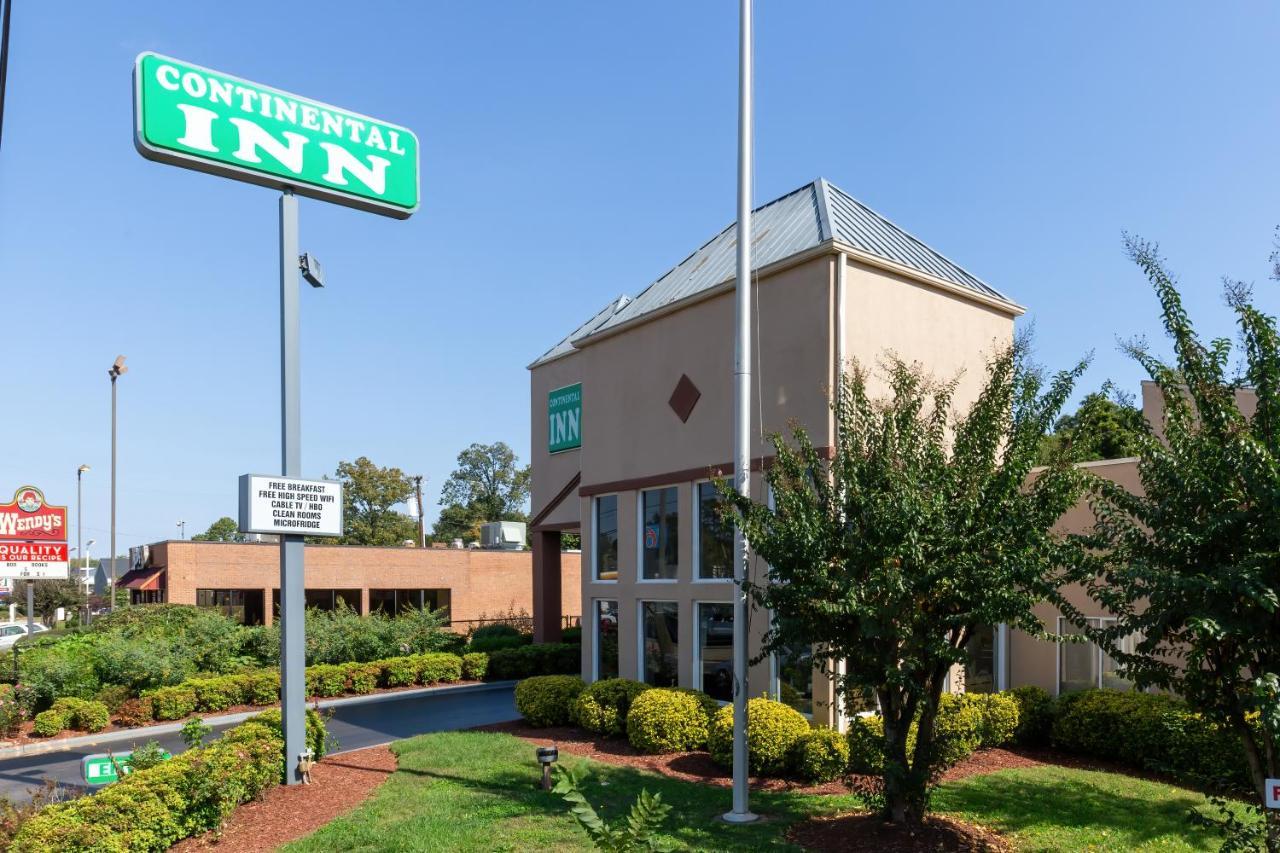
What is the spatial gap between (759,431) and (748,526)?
4716 mm

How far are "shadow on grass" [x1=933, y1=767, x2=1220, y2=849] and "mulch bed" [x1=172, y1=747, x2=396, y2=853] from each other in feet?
22.1

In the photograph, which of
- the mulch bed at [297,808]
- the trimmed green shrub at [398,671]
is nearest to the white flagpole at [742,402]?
the mulch bed at [297,808]

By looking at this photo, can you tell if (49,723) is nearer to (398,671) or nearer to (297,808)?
(398,671)

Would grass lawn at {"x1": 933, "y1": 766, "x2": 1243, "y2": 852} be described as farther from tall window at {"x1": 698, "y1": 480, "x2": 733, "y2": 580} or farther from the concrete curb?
the concrete curb

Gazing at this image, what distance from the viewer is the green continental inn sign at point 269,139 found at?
1180cm

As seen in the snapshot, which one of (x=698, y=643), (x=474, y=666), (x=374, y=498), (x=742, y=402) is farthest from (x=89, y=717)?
(x=374, y=498)

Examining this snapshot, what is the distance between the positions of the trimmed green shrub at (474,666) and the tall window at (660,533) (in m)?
9.60

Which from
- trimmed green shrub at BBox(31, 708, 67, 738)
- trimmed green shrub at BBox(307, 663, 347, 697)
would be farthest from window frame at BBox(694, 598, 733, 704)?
trimmed green shrub at BBox(31, 708, 67, 738)

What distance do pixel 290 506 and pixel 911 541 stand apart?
26.0ft

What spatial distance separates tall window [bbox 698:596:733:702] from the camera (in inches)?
588

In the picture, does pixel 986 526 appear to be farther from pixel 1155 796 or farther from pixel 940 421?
pixel 1155 796

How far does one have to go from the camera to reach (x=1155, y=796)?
10.7 m

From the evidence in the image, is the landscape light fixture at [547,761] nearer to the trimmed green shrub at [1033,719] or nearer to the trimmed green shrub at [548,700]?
the trimmed green shrub at [548,700]

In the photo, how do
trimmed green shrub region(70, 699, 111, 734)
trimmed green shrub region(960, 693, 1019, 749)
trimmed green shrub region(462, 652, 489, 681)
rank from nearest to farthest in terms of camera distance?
trimmed green shrub region(960, 693, 1019, 749) → trimmed green shrub region(70, 699, 111, 734) → trimmed green shrub region(462, 652, 489, 681)
